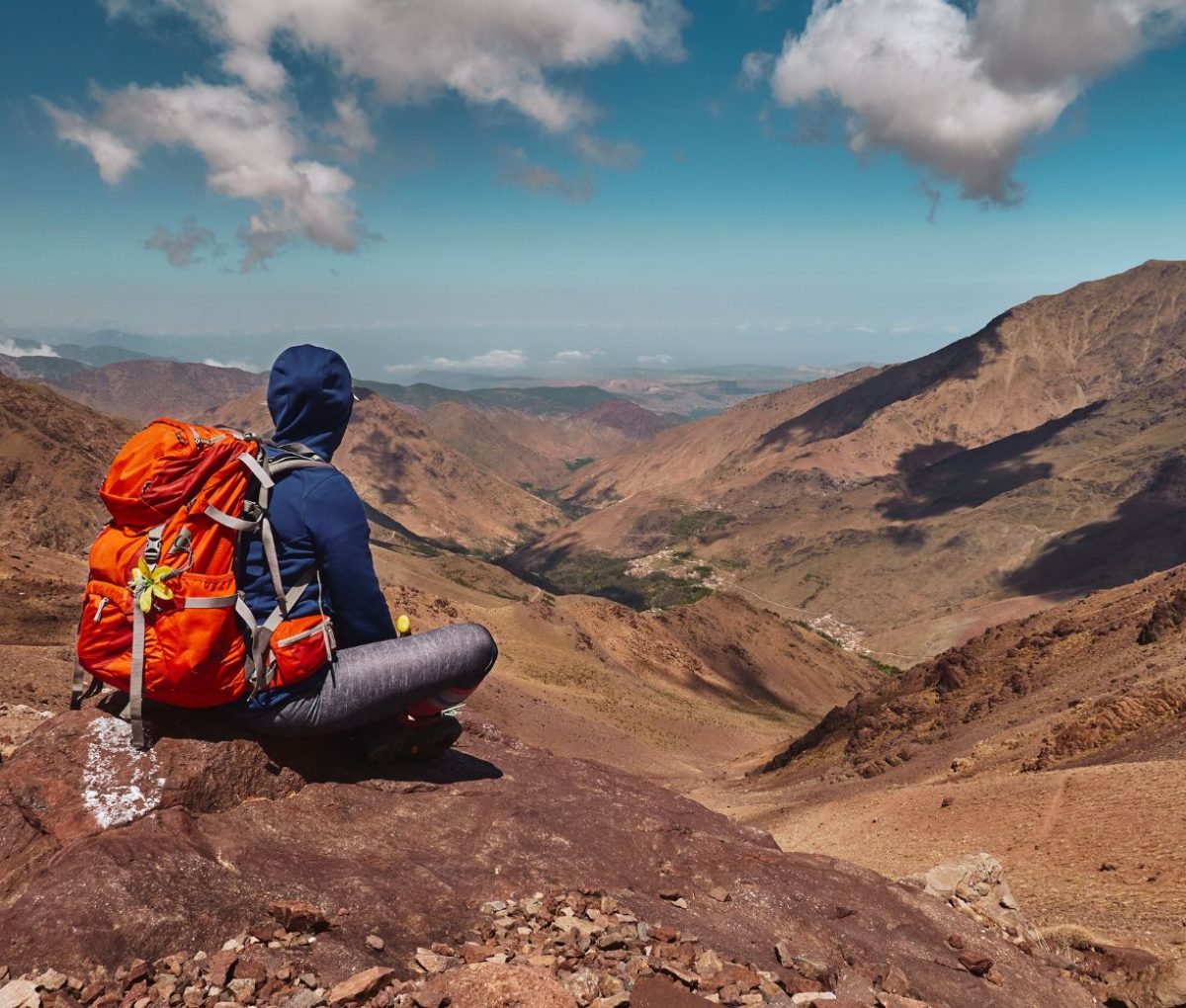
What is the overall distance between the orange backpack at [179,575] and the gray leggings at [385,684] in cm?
54

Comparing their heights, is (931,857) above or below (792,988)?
below

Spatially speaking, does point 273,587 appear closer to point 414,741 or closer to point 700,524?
point 414,741

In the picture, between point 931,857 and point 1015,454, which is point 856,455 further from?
point 931,857

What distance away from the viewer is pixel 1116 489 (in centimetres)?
12606

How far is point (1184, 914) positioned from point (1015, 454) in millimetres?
169491

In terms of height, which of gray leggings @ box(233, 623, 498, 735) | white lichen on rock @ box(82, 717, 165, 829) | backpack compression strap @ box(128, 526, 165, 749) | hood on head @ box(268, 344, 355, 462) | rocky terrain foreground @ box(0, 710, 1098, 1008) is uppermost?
hood on head @ box(268, 344, 355, 462)

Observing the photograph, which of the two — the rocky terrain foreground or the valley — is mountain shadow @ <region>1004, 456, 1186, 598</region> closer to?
the valley

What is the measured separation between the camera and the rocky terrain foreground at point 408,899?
4.06 meters

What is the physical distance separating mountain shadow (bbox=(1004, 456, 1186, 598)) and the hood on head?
115m

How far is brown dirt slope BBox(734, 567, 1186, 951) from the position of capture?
1050 centimetres

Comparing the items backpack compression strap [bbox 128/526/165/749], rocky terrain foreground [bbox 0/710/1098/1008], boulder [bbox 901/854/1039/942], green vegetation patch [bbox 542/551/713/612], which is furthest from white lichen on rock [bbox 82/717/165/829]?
green vegetation patch [bbox 542/551/713/612]

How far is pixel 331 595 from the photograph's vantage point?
5.92 meters

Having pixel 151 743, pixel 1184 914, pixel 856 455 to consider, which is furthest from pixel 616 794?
pixel 856 455

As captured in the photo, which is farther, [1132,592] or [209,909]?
[1132,592]
